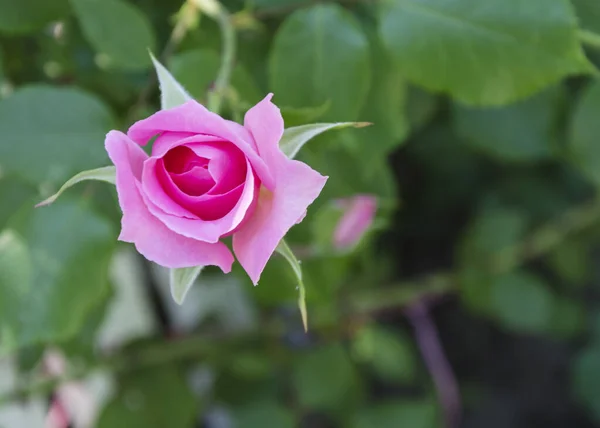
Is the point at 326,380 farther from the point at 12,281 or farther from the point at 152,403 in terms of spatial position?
the point at 12,281

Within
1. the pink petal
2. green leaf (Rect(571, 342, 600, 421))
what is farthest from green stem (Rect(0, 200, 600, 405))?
the pink petal

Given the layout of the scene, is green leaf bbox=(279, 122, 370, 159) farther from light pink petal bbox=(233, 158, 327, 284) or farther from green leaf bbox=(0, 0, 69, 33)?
green leaf bbox=(0, 0, 69, 33)

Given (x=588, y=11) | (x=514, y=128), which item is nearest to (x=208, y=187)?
(x=588, y=11)

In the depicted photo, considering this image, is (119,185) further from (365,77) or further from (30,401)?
(30,401)

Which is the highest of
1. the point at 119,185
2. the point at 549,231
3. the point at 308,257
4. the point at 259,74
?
the point at 119,185

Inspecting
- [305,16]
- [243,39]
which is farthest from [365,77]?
[243,39]

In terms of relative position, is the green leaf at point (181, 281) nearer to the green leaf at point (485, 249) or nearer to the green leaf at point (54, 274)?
the green leaf at point (54, 274)
